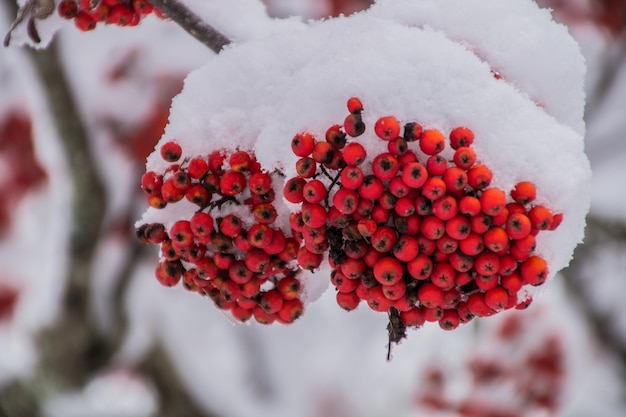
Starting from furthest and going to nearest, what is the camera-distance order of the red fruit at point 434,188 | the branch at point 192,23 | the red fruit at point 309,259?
the branch at point 192,23 < the red fruit at point 309,259 < the red fruit at point 434,188

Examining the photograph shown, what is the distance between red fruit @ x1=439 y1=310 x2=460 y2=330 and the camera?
1.08m

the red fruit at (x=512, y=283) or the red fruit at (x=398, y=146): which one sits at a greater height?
the red fruit at (x=398, y=146)

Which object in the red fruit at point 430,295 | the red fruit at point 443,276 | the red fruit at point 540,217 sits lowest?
the red fruit at point 430,295

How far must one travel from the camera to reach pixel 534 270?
39.4 inches

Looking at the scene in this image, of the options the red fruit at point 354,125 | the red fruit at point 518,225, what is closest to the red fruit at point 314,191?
the red fruit at point 354,125

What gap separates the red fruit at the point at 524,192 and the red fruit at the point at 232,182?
19.9 inches

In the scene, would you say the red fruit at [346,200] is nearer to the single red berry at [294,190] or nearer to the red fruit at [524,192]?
the single red berry at [294,190]

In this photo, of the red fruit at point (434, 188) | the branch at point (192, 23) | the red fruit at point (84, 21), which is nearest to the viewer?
the red fruit at point (434, 188)

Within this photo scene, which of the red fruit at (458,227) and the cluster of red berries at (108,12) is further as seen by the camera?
the cluster of red berries at (108,12)

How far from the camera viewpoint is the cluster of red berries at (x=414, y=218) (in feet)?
3.17

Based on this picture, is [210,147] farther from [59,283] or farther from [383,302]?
[59,283]

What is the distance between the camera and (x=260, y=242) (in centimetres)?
111

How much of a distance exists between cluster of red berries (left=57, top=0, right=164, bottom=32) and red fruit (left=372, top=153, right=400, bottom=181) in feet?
2.31

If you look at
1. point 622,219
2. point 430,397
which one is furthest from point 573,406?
point 622,219
